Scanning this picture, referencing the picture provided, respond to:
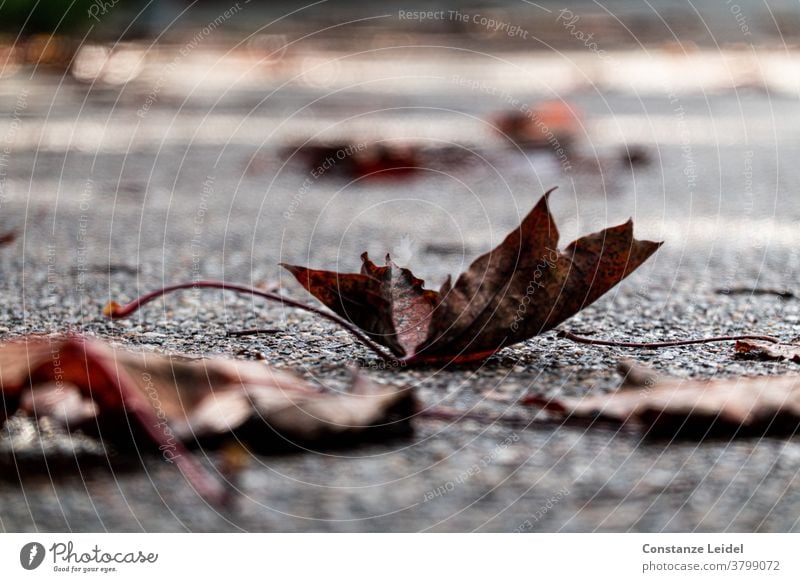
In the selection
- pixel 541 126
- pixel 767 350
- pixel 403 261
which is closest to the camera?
pixel 767 350

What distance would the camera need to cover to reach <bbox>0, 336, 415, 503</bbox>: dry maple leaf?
0.60 metres

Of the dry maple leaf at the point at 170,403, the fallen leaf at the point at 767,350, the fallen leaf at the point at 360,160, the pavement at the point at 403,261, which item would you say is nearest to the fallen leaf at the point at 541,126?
the pavement at the point at 403,261

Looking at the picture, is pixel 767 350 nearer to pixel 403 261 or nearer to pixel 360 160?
pixel 403 261

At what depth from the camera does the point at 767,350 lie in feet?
2.68

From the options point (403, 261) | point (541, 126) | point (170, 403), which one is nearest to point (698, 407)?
point (170, 403)

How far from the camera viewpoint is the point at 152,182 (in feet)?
5.46

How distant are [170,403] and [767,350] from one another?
1.53 feet

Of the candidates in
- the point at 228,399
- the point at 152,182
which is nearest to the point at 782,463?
the point at 228,399

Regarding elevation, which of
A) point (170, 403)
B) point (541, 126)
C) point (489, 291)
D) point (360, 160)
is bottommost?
point (170, 403)

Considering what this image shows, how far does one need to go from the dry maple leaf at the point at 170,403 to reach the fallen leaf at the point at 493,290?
0.09m

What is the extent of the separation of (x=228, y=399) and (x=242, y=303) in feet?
1.28

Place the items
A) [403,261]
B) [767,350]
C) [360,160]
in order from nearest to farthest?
[767,350]
[403,261]
[360,160]

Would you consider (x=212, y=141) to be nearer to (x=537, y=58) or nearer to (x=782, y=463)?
(x=537, y=58)

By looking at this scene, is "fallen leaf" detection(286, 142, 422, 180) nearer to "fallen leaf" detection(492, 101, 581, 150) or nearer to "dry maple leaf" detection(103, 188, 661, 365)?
"fallen leaf" detection(492, 101, 581, 150)
